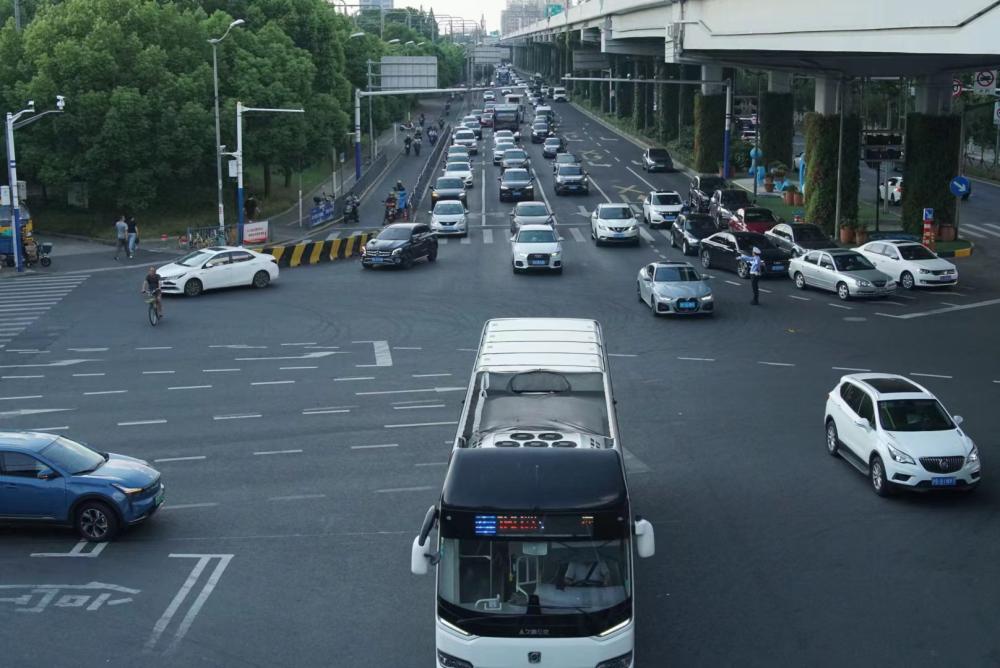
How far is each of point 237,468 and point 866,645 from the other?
10845mm

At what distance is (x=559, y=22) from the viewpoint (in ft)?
449

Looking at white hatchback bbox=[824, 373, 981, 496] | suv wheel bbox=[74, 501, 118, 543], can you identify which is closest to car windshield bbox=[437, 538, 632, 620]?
suv wheel bbox=[74, 501, 118, 543]

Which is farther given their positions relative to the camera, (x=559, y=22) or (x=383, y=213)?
(x=559, y=22)

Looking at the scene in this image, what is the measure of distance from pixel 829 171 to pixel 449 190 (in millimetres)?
19205

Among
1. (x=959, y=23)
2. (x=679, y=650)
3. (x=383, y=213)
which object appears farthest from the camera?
(x=383, y=213)

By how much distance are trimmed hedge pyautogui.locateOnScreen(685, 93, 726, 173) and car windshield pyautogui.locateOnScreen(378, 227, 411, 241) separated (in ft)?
127

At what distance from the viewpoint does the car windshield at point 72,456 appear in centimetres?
1712

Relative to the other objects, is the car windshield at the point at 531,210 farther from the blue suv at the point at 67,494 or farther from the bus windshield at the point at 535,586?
the bus windshield at the point at 535,586

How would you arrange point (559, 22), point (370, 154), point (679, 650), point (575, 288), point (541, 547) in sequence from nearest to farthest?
1. point (541, 547)
2. point (679, 650)
3. point (575, 288)
4. point (370, 154)
5. point (559, 22)

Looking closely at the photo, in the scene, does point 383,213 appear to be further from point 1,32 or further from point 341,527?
point 341,527

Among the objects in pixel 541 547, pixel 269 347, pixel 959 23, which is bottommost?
pixel 269 347

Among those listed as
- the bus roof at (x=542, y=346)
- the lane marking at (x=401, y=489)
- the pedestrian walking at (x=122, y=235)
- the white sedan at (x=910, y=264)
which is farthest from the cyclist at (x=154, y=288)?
the white sedan at (x=910, y=264)

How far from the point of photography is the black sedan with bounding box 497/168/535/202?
6512cm

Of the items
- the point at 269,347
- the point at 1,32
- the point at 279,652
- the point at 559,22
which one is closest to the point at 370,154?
the point at 1,32
